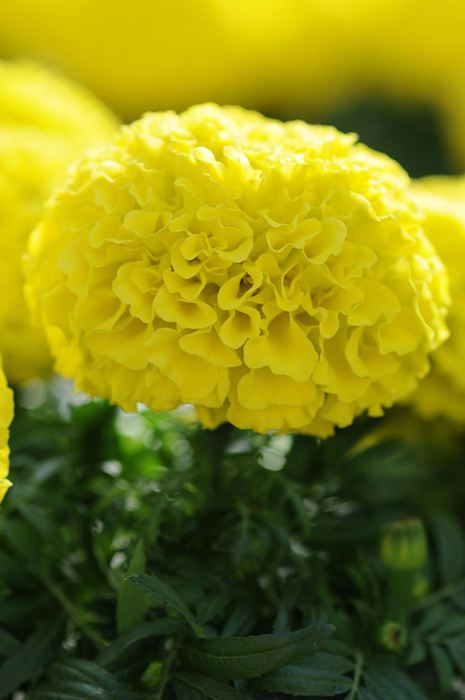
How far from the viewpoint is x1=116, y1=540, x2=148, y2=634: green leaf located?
78 cm

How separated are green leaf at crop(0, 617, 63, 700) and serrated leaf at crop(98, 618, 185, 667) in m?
0.07

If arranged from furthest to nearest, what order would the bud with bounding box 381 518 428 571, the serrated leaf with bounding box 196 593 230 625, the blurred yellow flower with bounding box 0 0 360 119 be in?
the blurred yellow flower with bounding box 0 0 360 119
the bud with bounding box 381 518 428 571
the serrated leaf with bounding box 196 593 230 625

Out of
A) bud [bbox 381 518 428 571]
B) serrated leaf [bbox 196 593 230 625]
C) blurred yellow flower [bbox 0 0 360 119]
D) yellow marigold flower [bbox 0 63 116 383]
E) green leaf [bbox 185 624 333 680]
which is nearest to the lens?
green leaf [bbox 185 624 333 680]

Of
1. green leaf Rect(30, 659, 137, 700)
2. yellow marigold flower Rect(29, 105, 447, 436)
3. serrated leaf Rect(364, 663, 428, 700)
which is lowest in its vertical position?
green leaf Rect(30, 659, 137, 700)

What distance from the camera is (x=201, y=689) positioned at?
0.74 m

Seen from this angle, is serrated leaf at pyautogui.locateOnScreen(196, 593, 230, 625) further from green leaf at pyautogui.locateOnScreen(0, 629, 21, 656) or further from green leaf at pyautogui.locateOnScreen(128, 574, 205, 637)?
green leaf at pyautogui.locateOnScreen(0, 629, 21, 656)

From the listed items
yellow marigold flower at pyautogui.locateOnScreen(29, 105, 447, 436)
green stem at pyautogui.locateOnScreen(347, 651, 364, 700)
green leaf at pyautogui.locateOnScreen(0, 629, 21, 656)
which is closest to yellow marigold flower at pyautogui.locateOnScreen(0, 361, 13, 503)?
yellow marigold flower at pyautogui.locateOnScreen(29, 105, 447, 436)

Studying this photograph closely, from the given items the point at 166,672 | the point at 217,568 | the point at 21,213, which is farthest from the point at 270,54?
the point at 166,672

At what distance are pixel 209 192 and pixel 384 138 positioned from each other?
1.84m

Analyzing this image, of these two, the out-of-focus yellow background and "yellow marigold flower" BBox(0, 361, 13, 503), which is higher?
"yellow marigold flower" BBox(0, 361, 13, 503)

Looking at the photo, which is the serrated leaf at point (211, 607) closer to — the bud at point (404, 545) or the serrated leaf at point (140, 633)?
the serrated leaf at point (140, 633)

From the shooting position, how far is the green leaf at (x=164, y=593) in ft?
2.29

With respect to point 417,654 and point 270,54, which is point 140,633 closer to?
point 417,654

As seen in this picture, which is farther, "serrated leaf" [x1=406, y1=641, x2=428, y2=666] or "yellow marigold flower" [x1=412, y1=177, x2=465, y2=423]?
"yellow marigold flower" [x1=412, y1=177, x2=465, y2=423]
